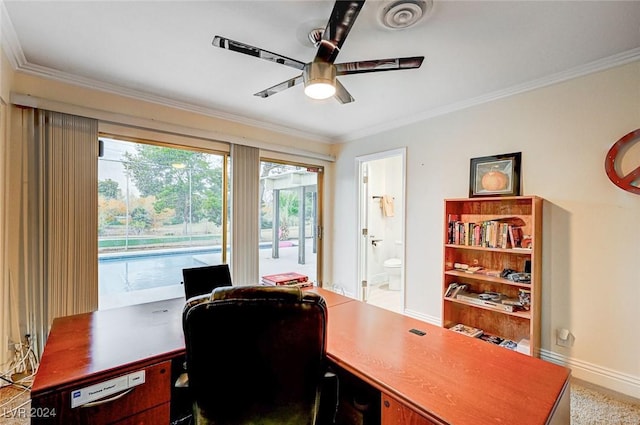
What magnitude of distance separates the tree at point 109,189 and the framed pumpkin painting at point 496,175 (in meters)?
3.54

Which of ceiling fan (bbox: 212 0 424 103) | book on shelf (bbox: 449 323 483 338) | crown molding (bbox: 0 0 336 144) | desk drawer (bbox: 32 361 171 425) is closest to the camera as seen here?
desk drawer (bbox: 32 361 171 425)

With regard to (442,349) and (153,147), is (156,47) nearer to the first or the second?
(153,147)

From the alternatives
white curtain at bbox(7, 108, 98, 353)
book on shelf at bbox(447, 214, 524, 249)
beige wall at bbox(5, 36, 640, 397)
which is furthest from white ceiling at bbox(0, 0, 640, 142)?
book on shelf at bbox(447, 214, 524, 249)

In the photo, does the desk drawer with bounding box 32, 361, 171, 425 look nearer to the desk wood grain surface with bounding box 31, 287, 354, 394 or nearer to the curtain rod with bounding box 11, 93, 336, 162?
the desk wood grain surface with bounding box 31, 287, 354, 394

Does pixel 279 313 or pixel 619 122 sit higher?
pixel 619 122

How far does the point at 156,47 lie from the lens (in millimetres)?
2096

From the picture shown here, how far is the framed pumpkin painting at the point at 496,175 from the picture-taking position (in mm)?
2678

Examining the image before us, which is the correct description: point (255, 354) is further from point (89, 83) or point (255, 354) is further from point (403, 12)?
point (89, 83)

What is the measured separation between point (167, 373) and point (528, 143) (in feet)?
10.5

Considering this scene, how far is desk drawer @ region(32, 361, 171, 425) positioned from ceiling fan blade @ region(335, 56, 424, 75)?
1852 mm

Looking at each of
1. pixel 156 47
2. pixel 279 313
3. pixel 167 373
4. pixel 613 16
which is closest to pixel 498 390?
pixel 279 313

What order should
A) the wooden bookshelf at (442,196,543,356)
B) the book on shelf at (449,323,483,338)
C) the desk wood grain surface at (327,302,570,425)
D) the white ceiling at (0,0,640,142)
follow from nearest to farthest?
the desk wood grain surface at (327,302,570,425) < the white ceiling at (0,0,640,142) < the wooden bookshelf at (442,196,543,356) < the book on shelf at (449,323,483,338)

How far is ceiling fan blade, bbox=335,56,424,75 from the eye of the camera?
170 cm

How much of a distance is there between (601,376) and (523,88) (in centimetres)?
244
